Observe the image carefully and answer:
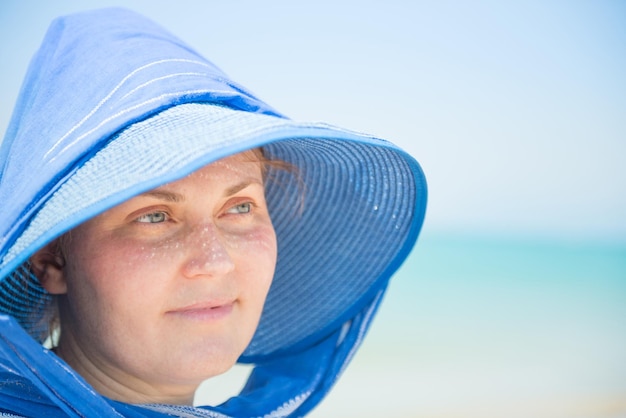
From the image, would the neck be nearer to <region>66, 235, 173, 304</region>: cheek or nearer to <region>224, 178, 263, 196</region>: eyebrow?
<region>66, 235, 173, 304</region>: cheek

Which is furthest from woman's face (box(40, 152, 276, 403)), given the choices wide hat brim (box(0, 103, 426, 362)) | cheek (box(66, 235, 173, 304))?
wide hat brim (box(0, 103, 426, 362))

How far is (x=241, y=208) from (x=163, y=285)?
0.22 metres

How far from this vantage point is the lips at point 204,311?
1.15 metres

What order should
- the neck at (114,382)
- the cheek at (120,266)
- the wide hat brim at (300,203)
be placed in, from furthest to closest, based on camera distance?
the neck at (114,382)
the cheek at (120,266)
the wide hat brim at (300,203)

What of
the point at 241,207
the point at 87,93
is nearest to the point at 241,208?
the point at 241,207

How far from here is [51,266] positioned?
4.00 ft

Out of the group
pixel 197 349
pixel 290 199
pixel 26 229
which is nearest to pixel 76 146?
pixel 26 229

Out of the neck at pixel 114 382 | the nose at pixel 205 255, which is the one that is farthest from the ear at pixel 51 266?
the nose at pixel 205 255

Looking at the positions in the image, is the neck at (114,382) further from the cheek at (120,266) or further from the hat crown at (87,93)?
the hat crown at (87,93)

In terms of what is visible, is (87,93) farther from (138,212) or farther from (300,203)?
(300,203)

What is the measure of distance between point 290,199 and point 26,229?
0.69m

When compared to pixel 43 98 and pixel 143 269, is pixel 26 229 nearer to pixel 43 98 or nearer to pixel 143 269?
pixel 143 269

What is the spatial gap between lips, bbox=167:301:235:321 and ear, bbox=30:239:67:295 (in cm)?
20

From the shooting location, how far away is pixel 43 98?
119cm
